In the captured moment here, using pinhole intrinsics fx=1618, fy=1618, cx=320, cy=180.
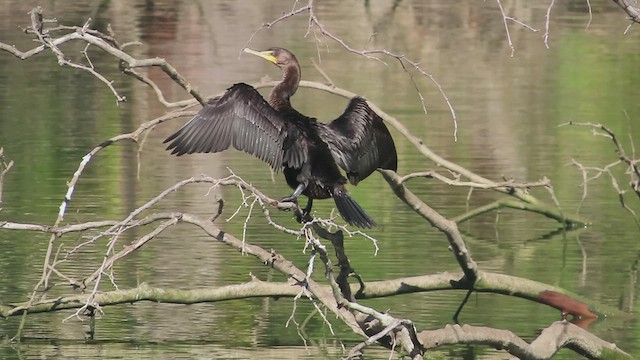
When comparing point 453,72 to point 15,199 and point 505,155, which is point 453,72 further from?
point 15,199

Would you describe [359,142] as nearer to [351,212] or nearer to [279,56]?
[351,212]

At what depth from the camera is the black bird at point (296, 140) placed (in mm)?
A: 6555

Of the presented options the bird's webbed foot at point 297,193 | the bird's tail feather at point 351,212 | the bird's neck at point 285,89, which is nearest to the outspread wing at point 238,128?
A: the bird's webbed foot at point 297,193

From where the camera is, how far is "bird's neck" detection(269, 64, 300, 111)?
7187mm

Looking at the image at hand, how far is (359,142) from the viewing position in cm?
710

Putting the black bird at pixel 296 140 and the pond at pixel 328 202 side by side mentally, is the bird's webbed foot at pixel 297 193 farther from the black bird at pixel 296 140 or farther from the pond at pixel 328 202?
the pond at pixel 328 202

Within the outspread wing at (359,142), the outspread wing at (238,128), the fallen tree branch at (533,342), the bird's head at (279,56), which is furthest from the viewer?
the bird's head at (279,56)

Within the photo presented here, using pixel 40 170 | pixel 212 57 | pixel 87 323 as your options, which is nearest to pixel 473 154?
pixel 40 170

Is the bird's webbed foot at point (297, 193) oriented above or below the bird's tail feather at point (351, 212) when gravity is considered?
above

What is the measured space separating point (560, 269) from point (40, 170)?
14.9 ft

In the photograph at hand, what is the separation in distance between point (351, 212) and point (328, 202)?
516cm

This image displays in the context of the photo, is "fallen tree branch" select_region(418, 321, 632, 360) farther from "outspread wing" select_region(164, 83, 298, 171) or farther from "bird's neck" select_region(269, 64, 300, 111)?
"bird's neck" select_region(269, 64, 300, 111)

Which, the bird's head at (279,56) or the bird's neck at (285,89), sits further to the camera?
the bird's head at (279,56)

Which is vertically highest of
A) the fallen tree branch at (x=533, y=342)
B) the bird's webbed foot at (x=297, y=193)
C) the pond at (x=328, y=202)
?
the bird's webbed foot at (x=297, y=193)
